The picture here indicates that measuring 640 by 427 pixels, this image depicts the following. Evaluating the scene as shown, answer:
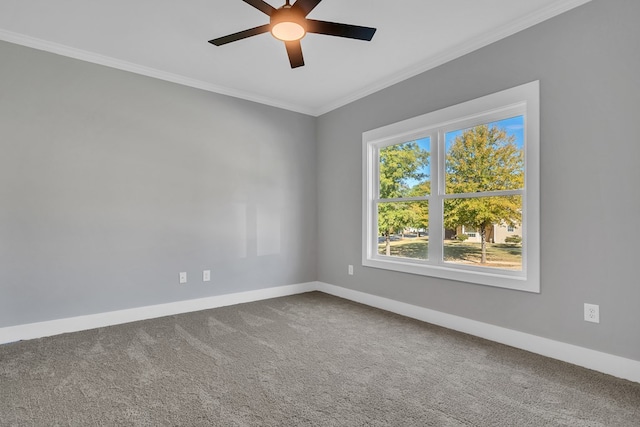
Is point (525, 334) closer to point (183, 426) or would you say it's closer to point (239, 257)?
point (183, 426)

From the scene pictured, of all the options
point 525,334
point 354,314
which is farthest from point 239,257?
point 525,334

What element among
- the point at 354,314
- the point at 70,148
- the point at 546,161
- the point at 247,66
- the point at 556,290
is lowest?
the point at 354,314

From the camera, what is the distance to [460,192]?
10.3ft

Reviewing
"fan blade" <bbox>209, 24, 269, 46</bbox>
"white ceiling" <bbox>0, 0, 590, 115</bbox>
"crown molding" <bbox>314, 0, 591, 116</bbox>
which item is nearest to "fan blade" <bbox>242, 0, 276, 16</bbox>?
"fan blade" <bbox>209, 24, 269, 46</bbox>

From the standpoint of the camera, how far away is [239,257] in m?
4.00

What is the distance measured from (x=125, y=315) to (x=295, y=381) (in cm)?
211

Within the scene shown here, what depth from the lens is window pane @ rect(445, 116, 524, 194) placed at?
276 cm

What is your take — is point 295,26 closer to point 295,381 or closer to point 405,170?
point 405,170

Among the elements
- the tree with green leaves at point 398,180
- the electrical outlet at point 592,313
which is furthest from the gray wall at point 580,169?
the tree with green leaves at point 398,180

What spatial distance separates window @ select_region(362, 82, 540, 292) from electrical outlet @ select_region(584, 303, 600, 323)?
310 millimetres

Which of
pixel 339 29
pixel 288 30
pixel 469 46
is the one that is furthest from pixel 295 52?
pixel 469 46

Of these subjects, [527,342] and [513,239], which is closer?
[527,342]

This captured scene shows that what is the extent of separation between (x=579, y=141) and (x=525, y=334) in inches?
59.3

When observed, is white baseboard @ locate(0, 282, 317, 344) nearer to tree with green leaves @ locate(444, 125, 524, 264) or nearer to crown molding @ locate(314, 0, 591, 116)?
tree with green leaves @ locate(444, 125, 524, 264)
